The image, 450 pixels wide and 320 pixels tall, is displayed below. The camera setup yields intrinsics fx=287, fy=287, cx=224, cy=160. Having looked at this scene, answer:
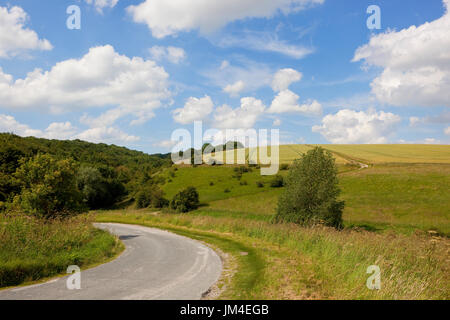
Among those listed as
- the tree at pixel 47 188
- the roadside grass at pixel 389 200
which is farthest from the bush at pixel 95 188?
the tree at pixel 47 188

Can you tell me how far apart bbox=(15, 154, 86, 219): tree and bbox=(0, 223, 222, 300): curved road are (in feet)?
28.1

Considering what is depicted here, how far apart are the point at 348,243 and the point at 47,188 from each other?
61.9 feet

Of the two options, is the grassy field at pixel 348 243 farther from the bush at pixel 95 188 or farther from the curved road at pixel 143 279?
the bush at pixel 95 188

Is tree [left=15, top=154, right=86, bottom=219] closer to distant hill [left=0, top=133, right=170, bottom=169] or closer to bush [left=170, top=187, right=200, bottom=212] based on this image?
bush [left=170, top=187, right=200, bottom=212]

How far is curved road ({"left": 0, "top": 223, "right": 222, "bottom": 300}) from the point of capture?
7.92m

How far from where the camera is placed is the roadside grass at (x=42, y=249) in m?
9.67

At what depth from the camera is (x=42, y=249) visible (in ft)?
39.0

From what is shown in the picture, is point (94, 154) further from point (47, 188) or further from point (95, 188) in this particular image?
point (47, 188)

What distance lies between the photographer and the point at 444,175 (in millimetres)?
62656

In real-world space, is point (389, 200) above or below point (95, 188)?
above

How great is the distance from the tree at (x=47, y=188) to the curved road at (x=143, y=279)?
337 inches

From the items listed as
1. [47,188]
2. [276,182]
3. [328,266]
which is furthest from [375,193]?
[47,188]

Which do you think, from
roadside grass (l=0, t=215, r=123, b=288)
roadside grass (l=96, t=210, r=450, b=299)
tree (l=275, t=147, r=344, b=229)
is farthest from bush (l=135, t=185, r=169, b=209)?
roadside grass (l=0, t=215, r=123, b=288)

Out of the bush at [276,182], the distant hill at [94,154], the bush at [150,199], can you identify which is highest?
the distant hill at [94,154]
